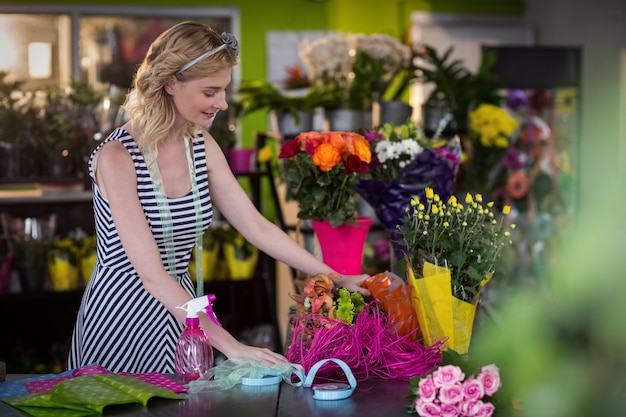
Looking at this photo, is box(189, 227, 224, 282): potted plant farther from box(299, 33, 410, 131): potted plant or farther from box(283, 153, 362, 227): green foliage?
box(283, 153, 362, 227): green foliage

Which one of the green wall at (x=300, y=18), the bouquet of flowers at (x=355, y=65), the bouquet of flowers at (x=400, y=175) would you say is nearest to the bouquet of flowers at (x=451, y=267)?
the bouquet of flowers at (x=400, y=175)

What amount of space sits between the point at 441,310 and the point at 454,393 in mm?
451

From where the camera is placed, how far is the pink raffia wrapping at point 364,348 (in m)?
1.71

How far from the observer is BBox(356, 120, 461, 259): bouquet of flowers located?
2562 millimetres

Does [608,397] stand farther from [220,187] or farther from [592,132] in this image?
[592,132]

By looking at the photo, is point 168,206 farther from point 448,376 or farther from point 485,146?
point 485,146

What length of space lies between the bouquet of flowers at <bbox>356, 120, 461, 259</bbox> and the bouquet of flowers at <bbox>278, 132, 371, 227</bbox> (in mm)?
78

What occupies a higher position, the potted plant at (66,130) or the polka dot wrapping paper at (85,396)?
the potted plant at (66,130)

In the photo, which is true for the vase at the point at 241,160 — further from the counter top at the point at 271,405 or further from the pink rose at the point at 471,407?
the pink rose at the point at 471,407

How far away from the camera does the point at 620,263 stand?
1.37 feet

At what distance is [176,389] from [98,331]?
66 centimetres

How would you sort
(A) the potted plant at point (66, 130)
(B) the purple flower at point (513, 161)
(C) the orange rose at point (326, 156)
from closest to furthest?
(C) the orange rose at point (326, 156) < (A) the potted plant at point (66, 130) < (B) the purple flower at point (513, 161)

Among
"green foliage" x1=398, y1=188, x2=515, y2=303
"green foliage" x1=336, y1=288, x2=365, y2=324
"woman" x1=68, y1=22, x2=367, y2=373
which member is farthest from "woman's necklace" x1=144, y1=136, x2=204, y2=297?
"green foliage" x1=398, y1=188, x2=515, y2=303

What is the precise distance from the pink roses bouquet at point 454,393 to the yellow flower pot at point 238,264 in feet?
10.1
